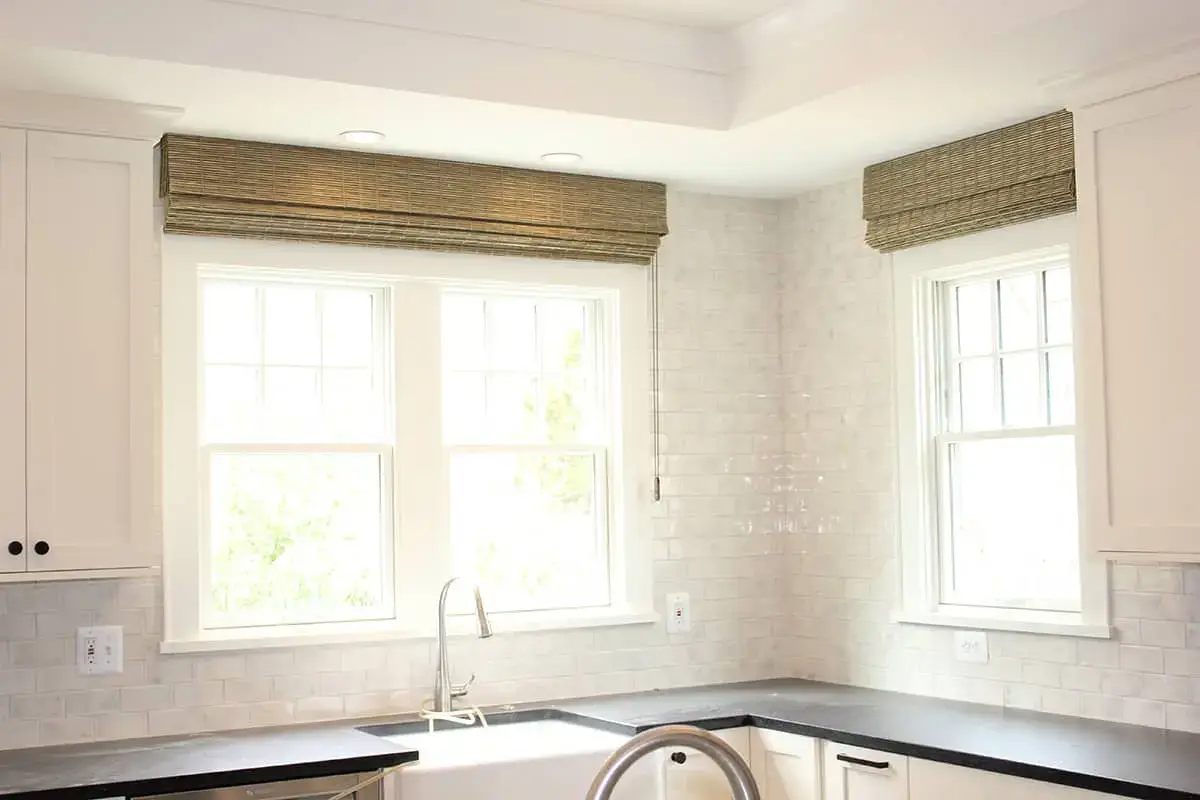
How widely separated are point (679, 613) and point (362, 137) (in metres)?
1.97

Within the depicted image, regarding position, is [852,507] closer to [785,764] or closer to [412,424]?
[785,764]

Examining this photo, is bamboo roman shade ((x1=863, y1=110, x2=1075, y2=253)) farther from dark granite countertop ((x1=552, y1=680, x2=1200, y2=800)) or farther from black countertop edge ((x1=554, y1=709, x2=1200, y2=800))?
black countertop edge ((x1=554, y1=709, x2=1200, y2=800))

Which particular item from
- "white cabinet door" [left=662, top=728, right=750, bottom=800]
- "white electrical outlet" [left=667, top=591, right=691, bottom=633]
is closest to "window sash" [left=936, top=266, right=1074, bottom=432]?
"white electrical outlet" [left=667, top=591, right=691, bottom=633]

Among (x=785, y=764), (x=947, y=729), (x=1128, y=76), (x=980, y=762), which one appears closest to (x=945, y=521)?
(x=947, y=729)

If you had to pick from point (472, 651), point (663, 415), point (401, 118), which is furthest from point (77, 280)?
point (663, 415)

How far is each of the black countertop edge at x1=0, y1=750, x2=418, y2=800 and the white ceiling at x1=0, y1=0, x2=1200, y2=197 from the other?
172cm

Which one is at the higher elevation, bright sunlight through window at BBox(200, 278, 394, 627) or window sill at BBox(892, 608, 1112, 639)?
bright sunlight through window at BBox(200, 278, 394, 627)

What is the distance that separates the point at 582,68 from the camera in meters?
3.95

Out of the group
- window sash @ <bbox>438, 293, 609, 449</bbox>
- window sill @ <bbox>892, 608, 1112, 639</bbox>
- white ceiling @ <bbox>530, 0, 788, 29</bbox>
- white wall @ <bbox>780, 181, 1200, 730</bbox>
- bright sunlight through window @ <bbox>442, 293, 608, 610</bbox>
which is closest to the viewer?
white ceiling @ <bbox>530, 0, 788, 29</bbox>

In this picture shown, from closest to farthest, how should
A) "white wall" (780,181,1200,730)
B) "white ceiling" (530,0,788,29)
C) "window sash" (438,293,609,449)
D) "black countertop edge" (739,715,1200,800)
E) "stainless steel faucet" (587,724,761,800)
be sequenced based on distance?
"stainless steel faucet" (587,724,761,800), "black countertop edge" (739,715,1200,800), "white ceiling" (530,0,788,29), "white wall" (780,181,1200,730), "window sash" (438,293,609,449)

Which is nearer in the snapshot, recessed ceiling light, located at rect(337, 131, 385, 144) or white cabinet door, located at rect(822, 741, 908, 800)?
white cabinet door, located at rect(822, 741, 908, 800)

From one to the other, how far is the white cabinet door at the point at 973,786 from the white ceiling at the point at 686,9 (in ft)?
6.88

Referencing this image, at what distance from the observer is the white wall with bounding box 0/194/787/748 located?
160 inches

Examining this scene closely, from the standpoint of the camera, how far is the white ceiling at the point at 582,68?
3371 millimetres
